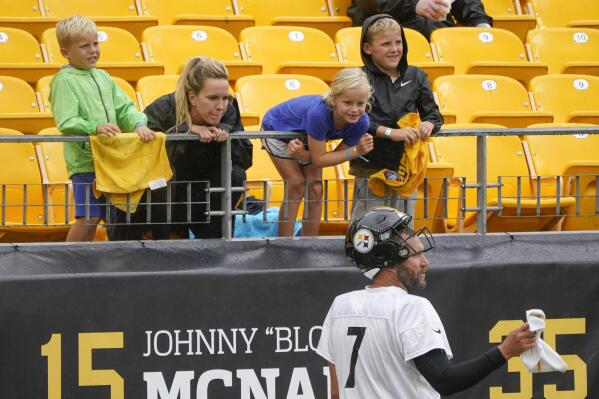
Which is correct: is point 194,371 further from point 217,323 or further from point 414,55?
point 414,55

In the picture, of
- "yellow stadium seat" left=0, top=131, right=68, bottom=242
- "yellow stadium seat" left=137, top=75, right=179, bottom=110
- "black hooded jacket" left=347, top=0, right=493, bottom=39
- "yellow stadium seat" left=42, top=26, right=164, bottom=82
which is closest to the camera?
"yellow stadium seat" left=0, top=131, right=68, bottom=242

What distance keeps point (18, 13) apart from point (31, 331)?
4.21m

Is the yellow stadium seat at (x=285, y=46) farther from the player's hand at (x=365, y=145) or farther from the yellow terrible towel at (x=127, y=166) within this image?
the yellow terrible towel at (x=127, y=166)

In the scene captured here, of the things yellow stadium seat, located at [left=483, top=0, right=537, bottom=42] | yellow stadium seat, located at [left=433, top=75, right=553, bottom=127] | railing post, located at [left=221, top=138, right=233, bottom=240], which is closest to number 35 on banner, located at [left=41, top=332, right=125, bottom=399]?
railing post, located at [left=221, top=138, right=233, bottom=240]

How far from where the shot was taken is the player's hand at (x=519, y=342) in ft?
14.9

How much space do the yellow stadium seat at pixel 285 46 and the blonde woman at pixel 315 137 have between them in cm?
284

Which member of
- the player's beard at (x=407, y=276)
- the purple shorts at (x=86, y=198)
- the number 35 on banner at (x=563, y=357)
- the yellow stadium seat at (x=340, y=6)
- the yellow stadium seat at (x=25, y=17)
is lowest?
the number 35 on banner at (x=563, y=357)

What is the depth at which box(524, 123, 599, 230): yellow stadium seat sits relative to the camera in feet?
27.7

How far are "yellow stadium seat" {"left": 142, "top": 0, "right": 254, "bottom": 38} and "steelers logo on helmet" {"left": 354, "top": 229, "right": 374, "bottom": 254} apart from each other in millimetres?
6273

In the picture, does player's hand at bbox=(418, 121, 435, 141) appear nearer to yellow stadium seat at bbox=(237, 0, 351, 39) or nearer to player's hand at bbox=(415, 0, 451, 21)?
player's hand at bbox=(415, 0, 451, 21)

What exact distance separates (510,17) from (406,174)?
4770 millimetres

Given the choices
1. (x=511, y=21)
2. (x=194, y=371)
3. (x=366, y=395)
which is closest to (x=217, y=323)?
(x=194, y=371)

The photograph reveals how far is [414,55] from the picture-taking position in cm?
1059

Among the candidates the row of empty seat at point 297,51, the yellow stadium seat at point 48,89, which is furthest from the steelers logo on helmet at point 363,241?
the row of empty seat at point 297,51
